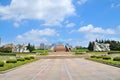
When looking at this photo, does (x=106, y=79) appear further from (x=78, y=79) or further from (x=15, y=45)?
(x=15, y=45)

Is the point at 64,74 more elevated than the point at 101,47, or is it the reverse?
the point at 101,47

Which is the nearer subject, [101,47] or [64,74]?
[64,74]

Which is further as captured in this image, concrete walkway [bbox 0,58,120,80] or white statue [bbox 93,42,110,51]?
white statue [bbox 93,42,110,51]

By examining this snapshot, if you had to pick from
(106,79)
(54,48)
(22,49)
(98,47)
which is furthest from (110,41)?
(106,79)

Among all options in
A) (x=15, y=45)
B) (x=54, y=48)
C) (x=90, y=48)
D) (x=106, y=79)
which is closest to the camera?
(x=106, y=79)

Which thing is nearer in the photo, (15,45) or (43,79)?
(43,79)

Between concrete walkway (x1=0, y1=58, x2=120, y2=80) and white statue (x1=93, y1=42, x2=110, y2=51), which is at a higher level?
white statue (x1=93, y1=42, x2=110, y2=51)

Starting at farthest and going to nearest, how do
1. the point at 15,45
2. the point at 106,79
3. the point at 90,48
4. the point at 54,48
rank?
1. the point at 15,45
2. the point at 90,48
3. the point at 54,48
4. the point at 106,79

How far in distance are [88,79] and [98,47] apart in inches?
4171

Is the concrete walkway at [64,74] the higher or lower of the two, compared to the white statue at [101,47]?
lower

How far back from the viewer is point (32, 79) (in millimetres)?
12977

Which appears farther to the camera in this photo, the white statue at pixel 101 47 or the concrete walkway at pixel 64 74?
the white statue at pixel 101 47

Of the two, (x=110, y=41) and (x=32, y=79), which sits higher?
(x=110, y=41)

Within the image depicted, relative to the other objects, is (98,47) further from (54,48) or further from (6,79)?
(6,79)
